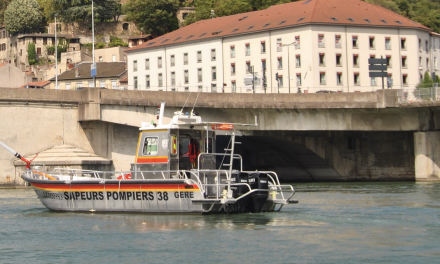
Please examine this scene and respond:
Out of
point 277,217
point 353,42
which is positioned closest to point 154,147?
point 277,217

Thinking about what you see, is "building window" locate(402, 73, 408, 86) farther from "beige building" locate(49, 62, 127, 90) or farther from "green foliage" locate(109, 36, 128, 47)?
"green foliage" locate(109, 36, 128, 47)

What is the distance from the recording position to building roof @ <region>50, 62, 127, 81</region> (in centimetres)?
11512

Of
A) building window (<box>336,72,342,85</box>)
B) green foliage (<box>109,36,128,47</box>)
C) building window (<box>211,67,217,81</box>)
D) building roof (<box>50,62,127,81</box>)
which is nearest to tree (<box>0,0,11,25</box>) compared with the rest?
green foliage (<box>109,36,128,47</box>)

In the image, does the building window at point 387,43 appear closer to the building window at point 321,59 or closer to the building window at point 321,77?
the building window at point 321,59

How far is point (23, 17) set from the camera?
14788cm

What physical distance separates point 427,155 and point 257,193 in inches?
1182

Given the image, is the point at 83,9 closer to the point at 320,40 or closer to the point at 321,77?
the point at 320,40

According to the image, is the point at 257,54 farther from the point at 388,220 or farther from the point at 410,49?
the point at 388,220

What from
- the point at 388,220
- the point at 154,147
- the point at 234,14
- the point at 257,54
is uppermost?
the point at 234,14

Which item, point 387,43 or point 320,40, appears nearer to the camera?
point 320,40

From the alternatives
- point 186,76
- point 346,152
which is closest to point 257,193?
point 346,152

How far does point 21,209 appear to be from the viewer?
3625cm

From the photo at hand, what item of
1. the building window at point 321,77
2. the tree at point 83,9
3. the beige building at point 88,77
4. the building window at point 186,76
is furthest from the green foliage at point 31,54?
the building window at point 321,77

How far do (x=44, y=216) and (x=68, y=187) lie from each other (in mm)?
1556
